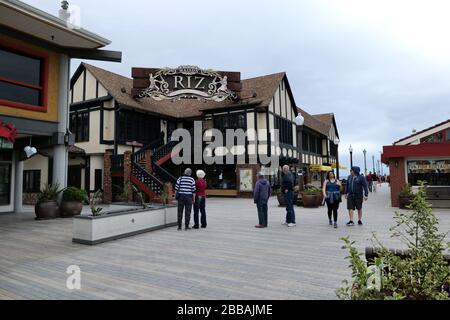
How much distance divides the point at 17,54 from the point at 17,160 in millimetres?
5326

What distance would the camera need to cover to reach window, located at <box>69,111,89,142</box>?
19.2m

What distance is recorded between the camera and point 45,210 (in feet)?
34.5

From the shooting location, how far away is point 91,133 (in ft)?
61.9

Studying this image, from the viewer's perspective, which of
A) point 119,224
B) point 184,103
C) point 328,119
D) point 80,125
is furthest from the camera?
point 328,119

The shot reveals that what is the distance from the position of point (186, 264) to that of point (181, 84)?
47.3 feet

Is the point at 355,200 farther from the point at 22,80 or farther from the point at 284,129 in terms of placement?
the point at 284,129

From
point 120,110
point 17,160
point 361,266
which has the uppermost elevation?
point 120,110

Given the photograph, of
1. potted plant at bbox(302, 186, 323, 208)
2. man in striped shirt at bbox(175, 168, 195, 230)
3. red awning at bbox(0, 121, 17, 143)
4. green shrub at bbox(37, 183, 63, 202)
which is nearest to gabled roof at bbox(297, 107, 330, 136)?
potted plant at bbox(302, 186, 323, 208)

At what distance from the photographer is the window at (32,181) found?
19.5 metres

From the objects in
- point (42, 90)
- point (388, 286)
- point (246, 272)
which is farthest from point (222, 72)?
point (388, 286)

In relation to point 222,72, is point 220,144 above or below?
below

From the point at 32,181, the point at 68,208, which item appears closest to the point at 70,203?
the point at 68,208

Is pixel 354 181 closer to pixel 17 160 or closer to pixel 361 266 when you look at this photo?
pixel 361 266

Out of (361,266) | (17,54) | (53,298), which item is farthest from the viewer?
(17,54)
